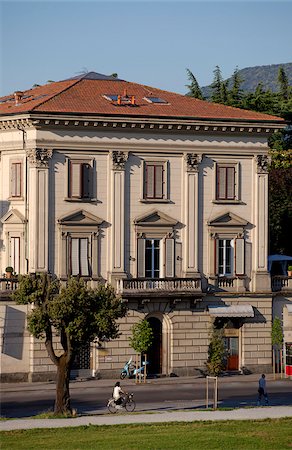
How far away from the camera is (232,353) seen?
81.1 metres

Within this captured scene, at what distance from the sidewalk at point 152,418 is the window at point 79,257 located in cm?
1473

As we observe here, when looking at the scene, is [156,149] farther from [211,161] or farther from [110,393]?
[110,393]

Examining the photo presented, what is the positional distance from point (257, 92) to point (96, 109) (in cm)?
5354

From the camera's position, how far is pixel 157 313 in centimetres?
7944

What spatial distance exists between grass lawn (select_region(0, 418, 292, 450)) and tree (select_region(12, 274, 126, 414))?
221 inches

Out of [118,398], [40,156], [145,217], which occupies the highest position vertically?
[40,156]

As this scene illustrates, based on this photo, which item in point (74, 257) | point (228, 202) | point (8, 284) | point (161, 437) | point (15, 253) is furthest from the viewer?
point (228, 202)

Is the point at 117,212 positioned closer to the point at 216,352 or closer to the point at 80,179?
the point at 80,179

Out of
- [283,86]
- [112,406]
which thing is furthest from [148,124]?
[283,86]

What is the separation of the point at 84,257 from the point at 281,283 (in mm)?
11646

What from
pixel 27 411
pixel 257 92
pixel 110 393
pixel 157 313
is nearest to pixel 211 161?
pixel 157 313

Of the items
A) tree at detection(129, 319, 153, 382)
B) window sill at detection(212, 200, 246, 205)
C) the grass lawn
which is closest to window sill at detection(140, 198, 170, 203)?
window sill at detection(212, 200, 246, 205)

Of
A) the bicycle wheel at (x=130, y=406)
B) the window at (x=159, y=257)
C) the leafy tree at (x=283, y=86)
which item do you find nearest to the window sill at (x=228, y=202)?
the window at (x=159, y=257)

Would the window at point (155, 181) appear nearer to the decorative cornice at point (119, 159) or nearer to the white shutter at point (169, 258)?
the decorative cornice at point (119, 159)
